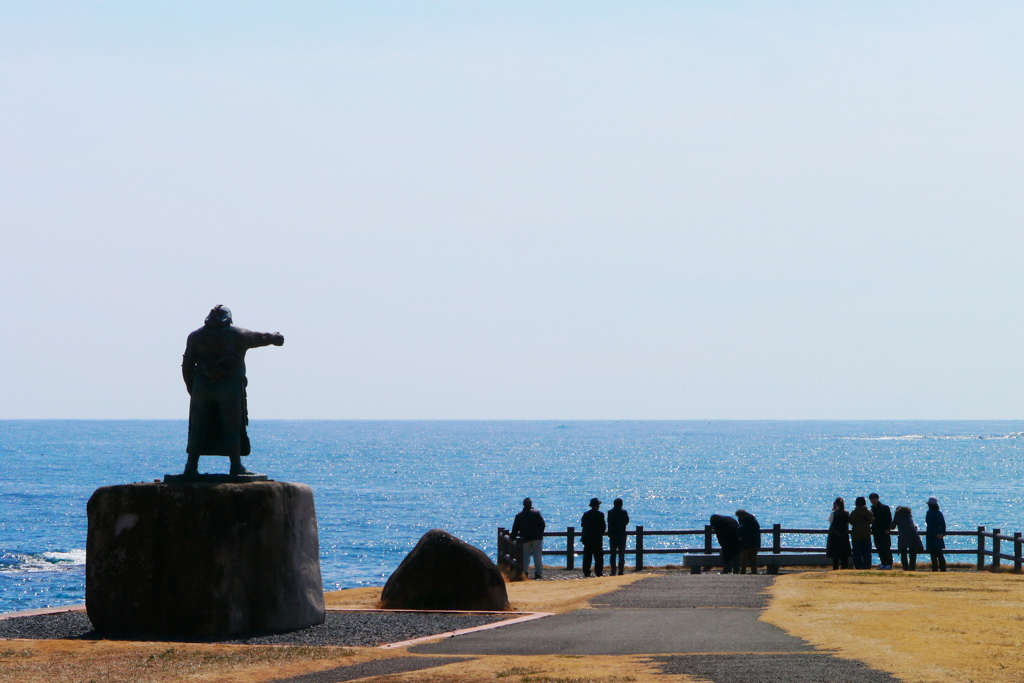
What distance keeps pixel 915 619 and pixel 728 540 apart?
29.9 ft

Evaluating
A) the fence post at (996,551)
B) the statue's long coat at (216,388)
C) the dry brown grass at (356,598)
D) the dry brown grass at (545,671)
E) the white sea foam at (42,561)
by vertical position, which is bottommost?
the white sea foam at (42,561)

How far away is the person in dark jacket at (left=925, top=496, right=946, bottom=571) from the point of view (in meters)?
23.7

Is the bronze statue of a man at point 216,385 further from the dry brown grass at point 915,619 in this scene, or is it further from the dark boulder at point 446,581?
the dry brown grass at point 915,619

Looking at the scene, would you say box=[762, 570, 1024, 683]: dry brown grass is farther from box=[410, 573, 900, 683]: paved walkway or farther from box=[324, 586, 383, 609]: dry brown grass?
box=[324, 586, 383, 609]: dry brown grass

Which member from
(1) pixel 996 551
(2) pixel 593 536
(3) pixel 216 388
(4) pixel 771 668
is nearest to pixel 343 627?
(3) pixel 216 388

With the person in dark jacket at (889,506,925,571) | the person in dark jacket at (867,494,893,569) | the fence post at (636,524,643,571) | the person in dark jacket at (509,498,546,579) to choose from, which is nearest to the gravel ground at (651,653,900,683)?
the person in dark jacket at (509,498,546,579)

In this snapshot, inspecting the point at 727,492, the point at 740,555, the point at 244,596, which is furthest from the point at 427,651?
the point at 727,492

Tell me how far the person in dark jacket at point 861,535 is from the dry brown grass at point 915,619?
0.71m

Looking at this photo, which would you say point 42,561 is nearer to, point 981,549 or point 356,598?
point 356,598

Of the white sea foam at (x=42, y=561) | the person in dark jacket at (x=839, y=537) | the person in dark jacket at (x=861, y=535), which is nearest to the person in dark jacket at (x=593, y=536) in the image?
the person in dark jacket at (x=839, y=537)

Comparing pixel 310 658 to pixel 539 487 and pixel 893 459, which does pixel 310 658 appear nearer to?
pixel 539 487

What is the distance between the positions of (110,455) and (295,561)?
150325 mm

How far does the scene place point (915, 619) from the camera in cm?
1468

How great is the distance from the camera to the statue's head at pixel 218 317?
1481cm
